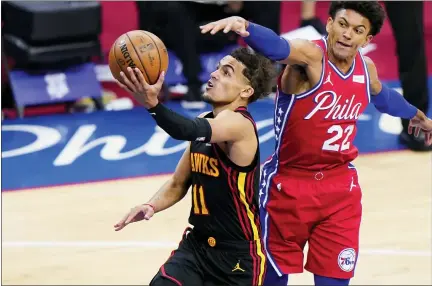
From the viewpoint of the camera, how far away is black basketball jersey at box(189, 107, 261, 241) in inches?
168

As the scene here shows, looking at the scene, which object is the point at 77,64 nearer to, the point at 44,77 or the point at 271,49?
the point at 44,77

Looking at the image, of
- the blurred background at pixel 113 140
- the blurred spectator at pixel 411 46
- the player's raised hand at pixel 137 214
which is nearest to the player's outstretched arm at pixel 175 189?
the player's raised hand at pixel 137 214

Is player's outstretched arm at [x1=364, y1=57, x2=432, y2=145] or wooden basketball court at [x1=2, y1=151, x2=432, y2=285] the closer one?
player's outstretched arm at [x1=364, y1=57, x2=432, y2=145]

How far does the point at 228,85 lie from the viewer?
4336mm

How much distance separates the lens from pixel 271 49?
165 inches

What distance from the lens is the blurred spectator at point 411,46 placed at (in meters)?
7.89

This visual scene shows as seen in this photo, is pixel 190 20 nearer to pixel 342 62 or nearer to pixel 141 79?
pixel 342 62

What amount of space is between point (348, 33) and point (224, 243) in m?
1.21

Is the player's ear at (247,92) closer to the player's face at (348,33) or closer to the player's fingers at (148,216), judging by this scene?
the player's face at (348,33)

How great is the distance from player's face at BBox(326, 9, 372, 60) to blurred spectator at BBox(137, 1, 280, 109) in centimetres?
472

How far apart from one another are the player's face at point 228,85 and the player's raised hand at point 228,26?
1.17 ft

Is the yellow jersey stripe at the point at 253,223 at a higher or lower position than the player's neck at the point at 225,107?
lower

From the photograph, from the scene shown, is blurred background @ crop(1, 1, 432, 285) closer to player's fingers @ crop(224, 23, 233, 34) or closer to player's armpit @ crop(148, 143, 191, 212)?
player's armpit @ crop(148, 143, 191, 212)

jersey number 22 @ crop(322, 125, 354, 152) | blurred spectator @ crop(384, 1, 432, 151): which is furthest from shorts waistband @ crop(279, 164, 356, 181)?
blurred spectator @ crop(384, 1, 432, 151)
